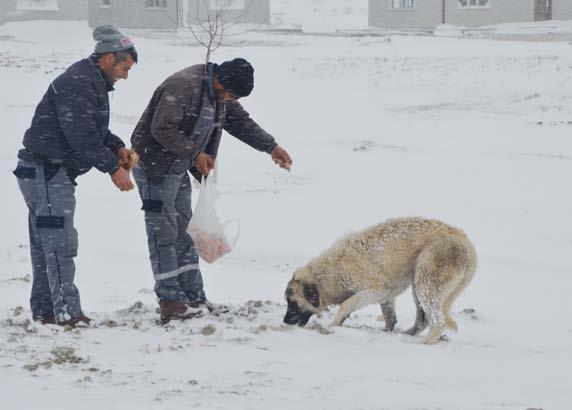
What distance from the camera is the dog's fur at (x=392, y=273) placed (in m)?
6.26

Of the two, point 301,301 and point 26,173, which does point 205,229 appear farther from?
point 26,173

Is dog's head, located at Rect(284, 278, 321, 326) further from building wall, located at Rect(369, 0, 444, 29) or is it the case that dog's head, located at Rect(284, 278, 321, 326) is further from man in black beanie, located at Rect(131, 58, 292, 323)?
building wall, located at Rect(369, 0, 444, 29)

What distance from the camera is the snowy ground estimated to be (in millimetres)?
4797

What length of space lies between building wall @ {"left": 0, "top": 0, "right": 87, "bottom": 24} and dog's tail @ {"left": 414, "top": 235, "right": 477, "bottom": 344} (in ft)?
160

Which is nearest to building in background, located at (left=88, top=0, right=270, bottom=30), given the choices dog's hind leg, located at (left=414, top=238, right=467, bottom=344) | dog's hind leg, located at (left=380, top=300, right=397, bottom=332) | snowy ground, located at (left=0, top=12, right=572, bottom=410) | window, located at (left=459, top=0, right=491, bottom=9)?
window, located at (left=459, top=0, right=491, bottom=9)

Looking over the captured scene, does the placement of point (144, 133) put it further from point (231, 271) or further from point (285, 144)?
point (285, 144)

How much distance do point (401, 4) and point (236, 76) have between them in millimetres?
45748

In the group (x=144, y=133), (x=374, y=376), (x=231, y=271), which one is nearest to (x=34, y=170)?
(x=144, y=133)

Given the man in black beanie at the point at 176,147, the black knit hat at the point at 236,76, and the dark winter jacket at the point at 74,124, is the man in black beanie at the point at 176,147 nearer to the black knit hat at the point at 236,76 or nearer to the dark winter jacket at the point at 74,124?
the black knit hat at the point at 236,76

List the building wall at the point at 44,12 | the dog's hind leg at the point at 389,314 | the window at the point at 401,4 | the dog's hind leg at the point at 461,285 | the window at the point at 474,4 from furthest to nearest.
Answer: the building wall at the point at 44,12 < the window at the point at 401,4 < the window at the point at 474,4 < the dog's hind leg at the point at 389,314 < the dog's hind leg at the point at 461,285

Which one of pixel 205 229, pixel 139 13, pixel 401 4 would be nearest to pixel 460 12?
pixel 401 4

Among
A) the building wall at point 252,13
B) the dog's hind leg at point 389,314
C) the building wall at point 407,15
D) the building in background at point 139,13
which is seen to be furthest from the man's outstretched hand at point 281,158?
the building wall at point 252,13

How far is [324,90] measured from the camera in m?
26.6

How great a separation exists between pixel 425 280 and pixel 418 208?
253 inches
